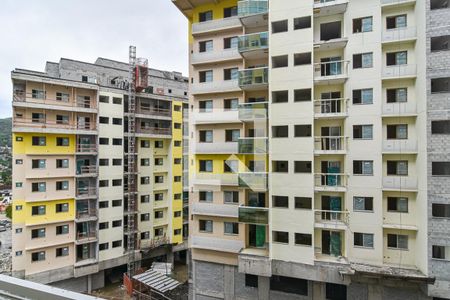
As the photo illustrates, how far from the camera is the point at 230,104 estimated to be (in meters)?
9.23

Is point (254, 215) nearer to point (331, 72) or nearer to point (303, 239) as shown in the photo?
point (303, 239)

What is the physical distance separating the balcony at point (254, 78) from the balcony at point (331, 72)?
1540 mm

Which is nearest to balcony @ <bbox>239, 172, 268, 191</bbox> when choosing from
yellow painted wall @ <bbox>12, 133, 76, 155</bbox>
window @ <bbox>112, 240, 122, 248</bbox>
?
window @ <bbox>112, 240, 122, 248</bbox>

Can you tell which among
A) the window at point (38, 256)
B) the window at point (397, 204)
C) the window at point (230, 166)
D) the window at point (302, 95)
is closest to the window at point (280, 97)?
the window at point (302, 95)

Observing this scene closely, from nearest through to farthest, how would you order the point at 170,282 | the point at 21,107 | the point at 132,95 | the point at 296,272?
1. the point at 296,272
2. the point at 21,107
3. the point at 170,282
4. the point at 132,95

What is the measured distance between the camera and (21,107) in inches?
408

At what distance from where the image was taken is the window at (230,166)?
8.93 meters

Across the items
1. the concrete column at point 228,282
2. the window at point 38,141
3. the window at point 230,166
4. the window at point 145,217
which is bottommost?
the concrete column at point 228,282

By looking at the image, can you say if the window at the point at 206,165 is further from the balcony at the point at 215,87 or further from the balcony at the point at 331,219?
the balcony at the point at 331,219

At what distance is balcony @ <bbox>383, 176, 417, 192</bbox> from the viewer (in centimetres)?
721

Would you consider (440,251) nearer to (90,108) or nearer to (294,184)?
(294,184)

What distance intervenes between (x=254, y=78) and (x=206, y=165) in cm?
353

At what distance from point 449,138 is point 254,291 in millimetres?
7269

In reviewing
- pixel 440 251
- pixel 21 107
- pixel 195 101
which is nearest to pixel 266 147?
pixel 195 101
